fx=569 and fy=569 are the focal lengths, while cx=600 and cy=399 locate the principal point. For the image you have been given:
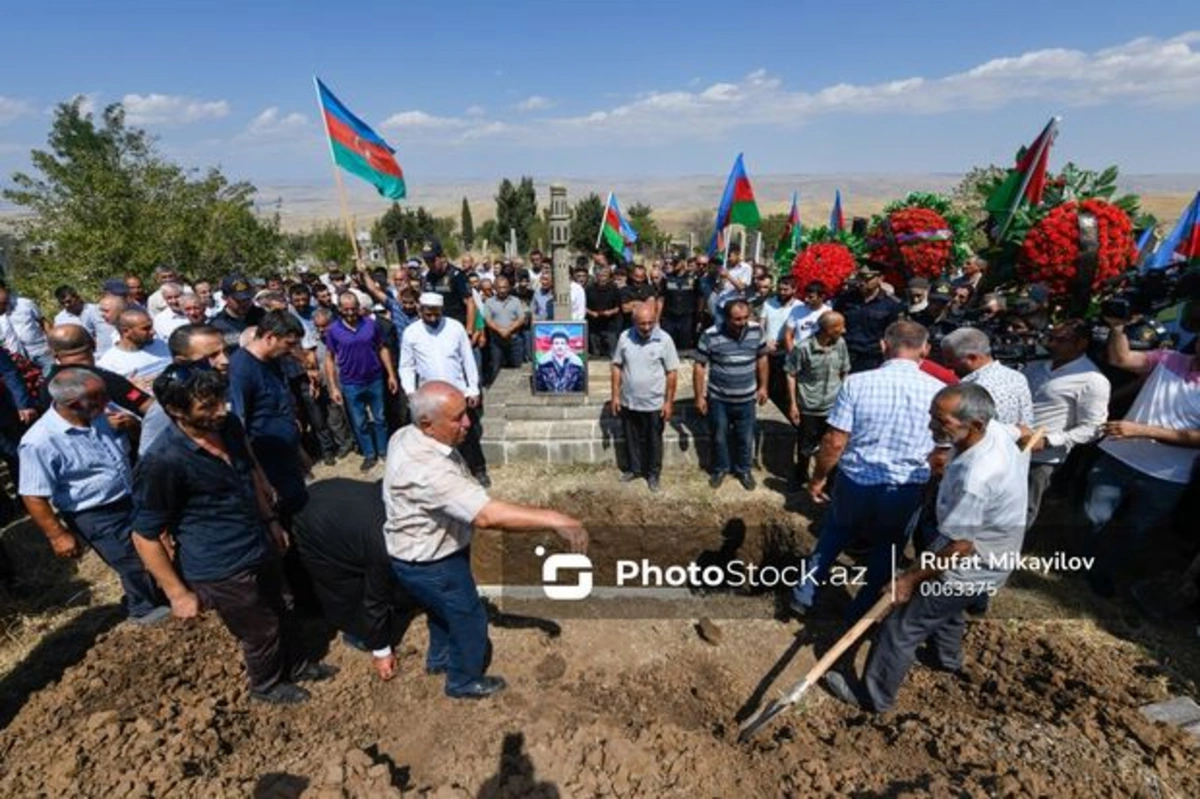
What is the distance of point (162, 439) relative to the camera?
2.67m

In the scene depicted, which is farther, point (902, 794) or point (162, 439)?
point (162, 439)

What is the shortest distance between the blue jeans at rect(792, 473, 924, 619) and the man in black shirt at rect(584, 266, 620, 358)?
5414mm

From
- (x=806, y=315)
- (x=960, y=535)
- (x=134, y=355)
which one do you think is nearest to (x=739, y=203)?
(x=806, y=315)

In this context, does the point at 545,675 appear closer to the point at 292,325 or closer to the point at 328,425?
the point at 292,325

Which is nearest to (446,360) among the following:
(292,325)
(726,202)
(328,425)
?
(292,325)

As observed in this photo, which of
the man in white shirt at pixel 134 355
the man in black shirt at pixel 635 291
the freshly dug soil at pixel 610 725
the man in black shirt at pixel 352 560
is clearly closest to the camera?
the freshly dug soil at pixel 610 725

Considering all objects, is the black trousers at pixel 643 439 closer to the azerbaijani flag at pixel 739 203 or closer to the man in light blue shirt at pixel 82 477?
the man in light blue shirt at pixel 82 477

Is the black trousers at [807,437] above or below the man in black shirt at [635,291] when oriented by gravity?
below

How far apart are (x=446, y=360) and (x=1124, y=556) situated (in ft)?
17.9

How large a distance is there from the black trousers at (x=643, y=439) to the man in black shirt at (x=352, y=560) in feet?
8.98

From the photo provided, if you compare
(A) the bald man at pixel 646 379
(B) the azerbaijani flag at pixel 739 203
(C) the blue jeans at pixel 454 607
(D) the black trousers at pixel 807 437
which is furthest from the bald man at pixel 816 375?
(B) the azerbaijani flag at pixel 739 203

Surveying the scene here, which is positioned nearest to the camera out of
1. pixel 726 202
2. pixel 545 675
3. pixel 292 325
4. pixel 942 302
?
pixel 545 675

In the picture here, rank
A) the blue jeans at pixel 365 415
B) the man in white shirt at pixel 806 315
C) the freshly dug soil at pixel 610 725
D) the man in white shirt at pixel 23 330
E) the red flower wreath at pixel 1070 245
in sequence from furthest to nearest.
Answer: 1. the man in white shirt at pixel 23 330
2. the blue jeans at pixel 365 415
3. the man in white shirt at pixel 806 315
4. the red flower wreath at pixel 1070 245
5. the freshly dug soil at pixel 610 725

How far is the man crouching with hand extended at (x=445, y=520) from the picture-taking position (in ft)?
8.42
